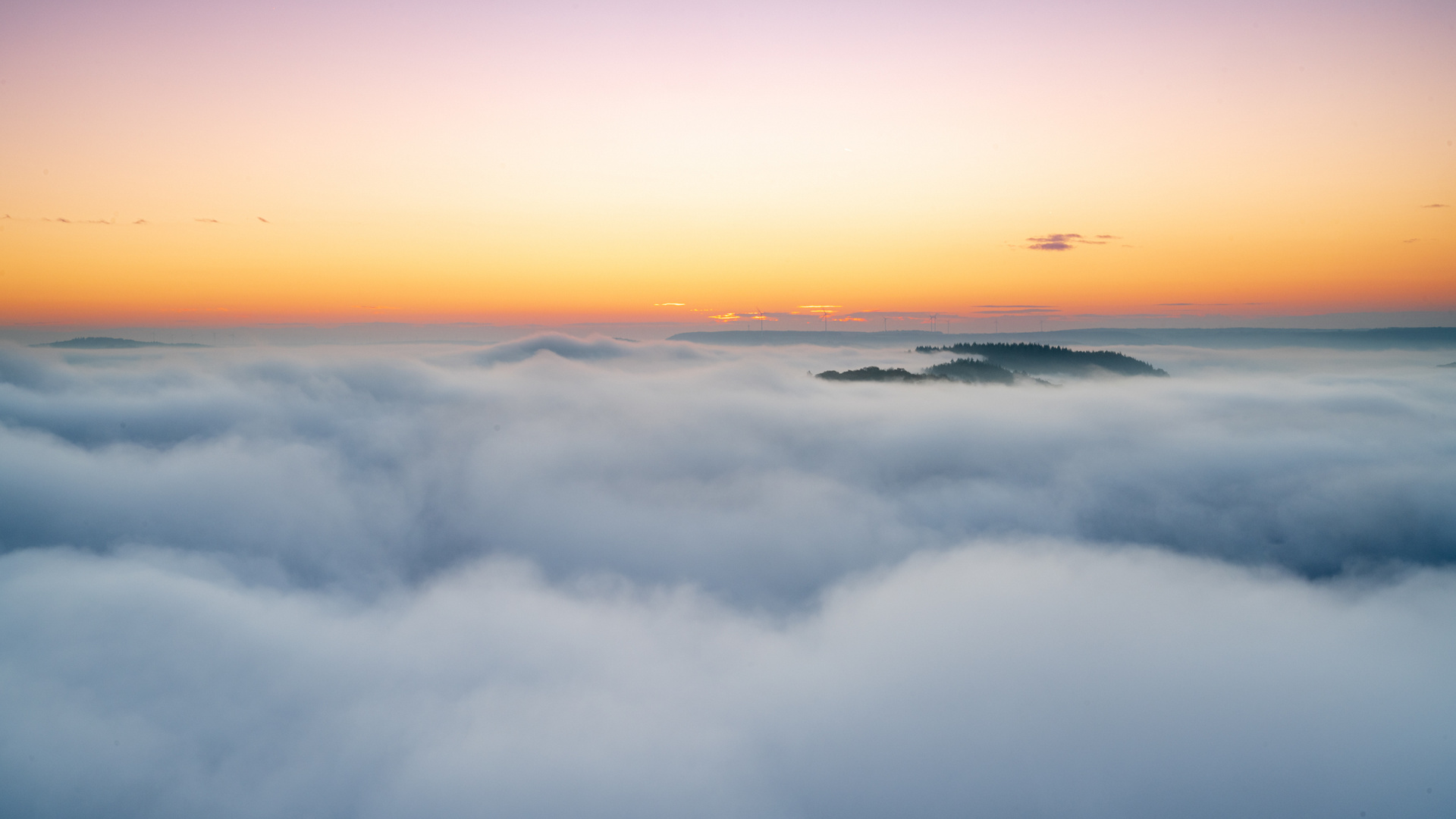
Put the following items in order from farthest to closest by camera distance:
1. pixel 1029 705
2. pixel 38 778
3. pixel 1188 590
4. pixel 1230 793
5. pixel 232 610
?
pixel 1188 590
pixel 232 610
pixel 1029 705
pixel 1230 793
pixel 38 778

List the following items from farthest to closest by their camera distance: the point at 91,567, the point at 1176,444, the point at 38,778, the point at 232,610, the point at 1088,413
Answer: the point at 1088,413 < the point at 1176,444 < the point at 91,567 < the point at 232,610 < the point at 38,778

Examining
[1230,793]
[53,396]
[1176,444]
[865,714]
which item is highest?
[53,396]

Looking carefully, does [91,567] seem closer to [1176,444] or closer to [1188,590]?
[1188,590]

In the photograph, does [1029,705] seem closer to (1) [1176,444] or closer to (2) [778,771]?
(2) [778,771]

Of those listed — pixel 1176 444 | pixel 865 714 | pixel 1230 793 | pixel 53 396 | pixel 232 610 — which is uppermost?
pixel 53 396

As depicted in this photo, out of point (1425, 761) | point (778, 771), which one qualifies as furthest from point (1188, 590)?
point (778, 771)

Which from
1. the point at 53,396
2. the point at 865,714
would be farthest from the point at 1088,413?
the point at 53,396

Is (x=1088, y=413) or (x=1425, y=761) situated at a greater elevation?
(x=1088, y=413)

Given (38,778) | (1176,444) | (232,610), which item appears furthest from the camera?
(1176,444)

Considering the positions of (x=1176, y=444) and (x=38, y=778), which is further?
(x=1176, y=444)
